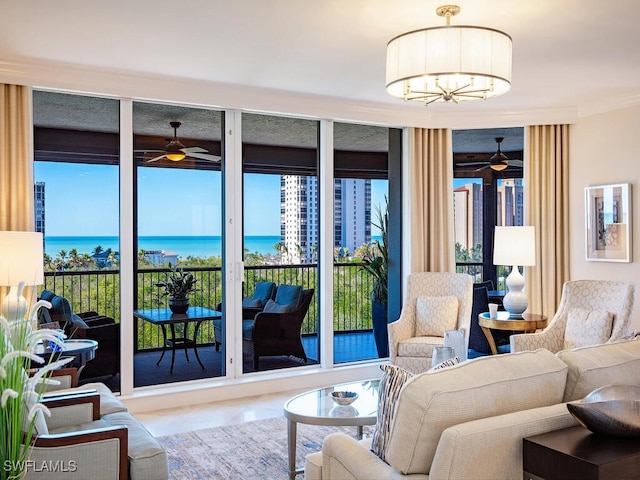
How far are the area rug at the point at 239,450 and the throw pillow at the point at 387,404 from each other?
1.41 m

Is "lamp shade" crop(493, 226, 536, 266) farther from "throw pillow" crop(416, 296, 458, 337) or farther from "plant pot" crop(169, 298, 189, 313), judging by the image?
"plant pot" crop(169, 298, 189, 313)

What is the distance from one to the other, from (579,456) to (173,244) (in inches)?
157

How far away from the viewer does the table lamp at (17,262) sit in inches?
150

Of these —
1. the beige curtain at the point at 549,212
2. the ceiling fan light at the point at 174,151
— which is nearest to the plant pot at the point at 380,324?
the beige curtain at the point at 549,212

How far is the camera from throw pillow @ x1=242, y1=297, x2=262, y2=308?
547cm

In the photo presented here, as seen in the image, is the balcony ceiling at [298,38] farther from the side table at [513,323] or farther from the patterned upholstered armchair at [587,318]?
the side table at [513,323]

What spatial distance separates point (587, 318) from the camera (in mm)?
4656

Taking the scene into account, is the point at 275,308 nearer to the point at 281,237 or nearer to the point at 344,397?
the point at 281,237

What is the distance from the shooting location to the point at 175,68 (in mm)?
4508

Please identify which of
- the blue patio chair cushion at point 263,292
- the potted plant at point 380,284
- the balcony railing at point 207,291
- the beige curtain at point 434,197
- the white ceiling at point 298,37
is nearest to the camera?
the white ceiling at point 298,37

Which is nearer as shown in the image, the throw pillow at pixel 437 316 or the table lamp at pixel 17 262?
the table lamp at pixel 17 262

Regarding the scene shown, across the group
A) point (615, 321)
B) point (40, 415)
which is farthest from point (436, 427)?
point (615, 321)

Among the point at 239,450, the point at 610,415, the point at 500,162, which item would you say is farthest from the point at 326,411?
the point at 500,162

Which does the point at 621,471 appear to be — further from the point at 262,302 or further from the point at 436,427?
the point at 262,302
